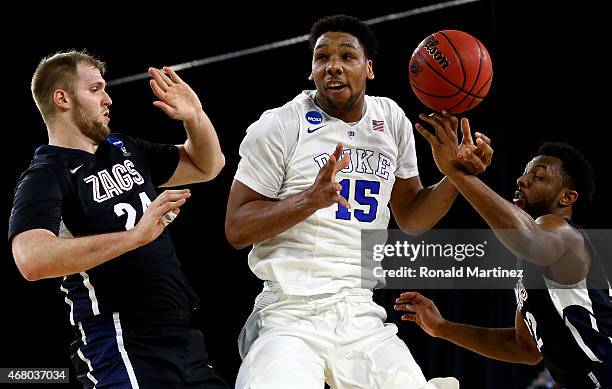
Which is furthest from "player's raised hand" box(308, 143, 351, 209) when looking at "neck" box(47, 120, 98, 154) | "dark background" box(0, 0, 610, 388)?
"dark background" box(0, 0, 610, 388)

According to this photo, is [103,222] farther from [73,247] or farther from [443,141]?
[443,141]

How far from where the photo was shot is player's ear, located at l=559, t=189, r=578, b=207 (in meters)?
3.86

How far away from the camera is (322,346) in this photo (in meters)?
3.26

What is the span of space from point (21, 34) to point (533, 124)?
4.38 metres

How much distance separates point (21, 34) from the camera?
6332 millimetres

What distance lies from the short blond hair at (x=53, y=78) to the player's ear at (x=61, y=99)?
2 cm

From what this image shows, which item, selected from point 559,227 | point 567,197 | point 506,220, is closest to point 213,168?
point 506,220

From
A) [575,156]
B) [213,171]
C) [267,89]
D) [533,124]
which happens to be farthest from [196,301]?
[533,124]

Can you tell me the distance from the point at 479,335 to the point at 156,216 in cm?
194

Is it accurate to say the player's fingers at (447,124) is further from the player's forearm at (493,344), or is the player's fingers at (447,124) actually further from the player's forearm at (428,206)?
the player's forearm at (493,344)

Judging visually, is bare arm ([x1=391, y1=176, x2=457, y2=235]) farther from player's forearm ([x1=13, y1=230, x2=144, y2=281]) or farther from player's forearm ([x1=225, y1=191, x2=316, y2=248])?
player's forearm ([x1=13, y1=230, x2=144, y2=281])

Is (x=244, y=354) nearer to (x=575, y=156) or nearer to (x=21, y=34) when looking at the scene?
(x=575, y=156)

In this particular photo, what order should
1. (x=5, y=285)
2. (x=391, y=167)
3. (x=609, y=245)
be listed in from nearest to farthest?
1. (x=391, y=167)
2. (x=609, y=245)
3. (x=5, y=285)

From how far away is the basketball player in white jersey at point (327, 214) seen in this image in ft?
10.5
